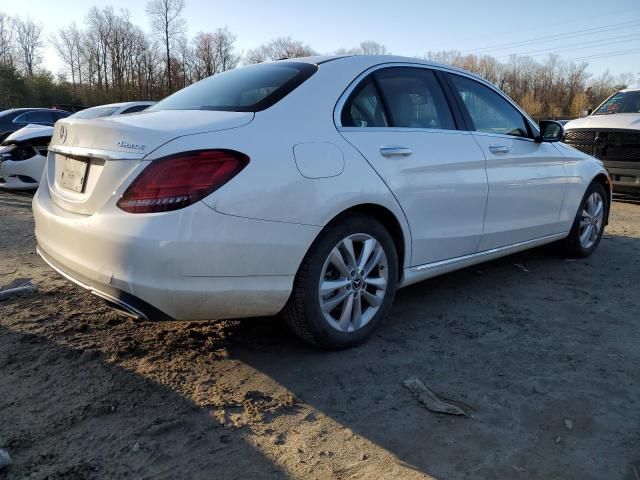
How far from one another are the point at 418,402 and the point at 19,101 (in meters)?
51.1

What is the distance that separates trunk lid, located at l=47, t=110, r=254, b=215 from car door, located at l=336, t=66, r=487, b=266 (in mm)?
760

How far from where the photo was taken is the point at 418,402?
254 centimetres

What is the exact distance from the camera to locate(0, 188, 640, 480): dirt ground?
82.3 inches

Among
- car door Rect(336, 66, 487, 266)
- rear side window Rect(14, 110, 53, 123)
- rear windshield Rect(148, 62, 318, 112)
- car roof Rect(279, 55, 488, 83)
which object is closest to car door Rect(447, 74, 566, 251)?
car door Rect(336, 66, 487, 266)

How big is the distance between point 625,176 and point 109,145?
27.3 feet

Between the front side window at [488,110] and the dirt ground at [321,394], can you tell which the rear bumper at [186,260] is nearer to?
the dirt ground at [321,394]

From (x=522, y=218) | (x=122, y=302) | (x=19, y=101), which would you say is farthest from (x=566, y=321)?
(x=19, y=101)

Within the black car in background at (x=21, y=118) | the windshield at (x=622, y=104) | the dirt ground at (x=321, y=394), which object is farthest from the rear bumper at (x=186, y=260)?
the black car in background at (x=21, y=118)

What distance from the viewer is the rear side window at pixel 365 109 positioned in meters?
3.03

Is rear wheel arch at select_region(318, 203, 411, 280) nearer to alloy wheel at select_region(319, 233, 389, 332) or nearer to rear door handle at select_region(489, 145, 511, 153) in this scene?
alloy wheel at select_region(319, 233, 389, 332)

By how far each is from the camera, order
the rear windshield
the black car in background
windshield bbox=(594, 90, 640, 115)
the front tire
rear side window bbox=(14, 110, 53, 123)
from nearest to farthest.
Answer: the front tire
the rear windshield
windshield bbox=(594, 90, 640, 115)
the black car in background
rear side window bbox=(14, 110, 53, 123)

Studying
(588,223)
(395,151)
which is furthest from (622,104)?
(395,151)

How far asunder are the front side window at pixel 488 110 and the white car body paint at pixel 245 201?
0.58 metres

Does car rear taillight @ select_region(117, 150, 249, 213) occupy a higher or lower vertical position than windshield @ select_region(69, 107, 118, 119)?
lower
